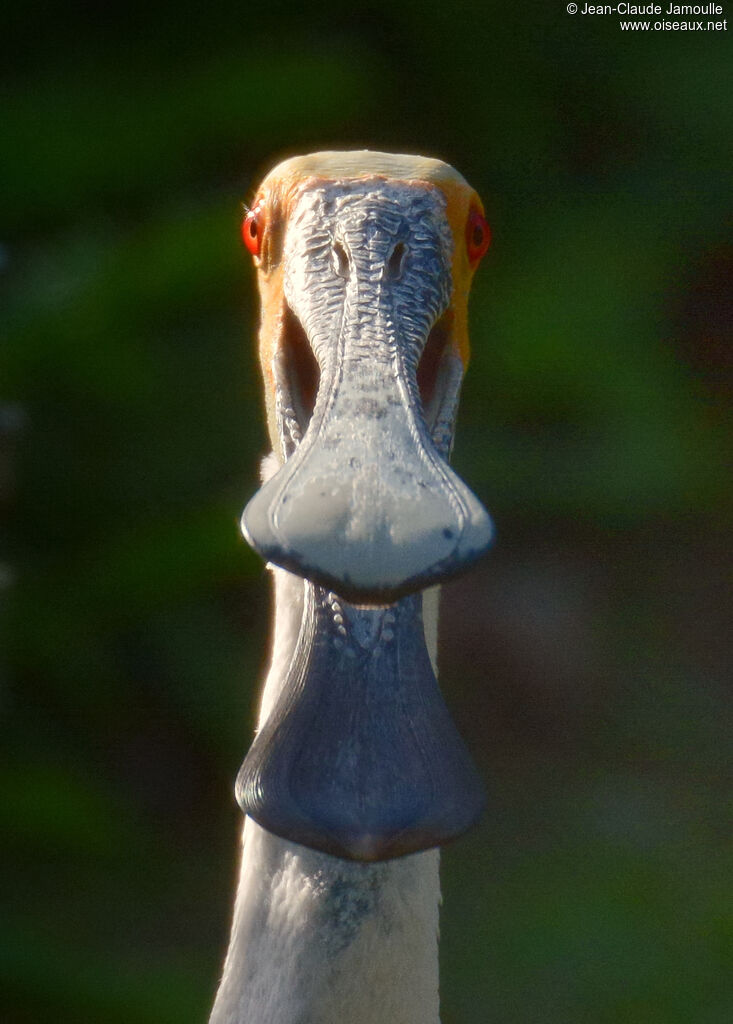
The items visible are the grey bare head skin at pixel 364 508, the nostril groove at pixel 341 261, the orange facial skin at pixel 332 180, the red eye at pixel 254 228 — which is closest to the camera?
the grey bare head skin at pixel 364 508

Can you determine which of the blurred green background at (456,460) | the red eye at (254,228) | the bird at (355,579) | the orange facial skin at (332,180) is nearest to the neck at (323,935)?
the bird at (355,579)

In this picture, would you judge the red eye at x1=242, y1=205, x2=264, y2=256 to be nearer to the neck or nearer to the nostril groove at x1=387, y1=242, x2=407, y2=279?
the nostril groove at x1=387, y1=242, x2=407, y2=279

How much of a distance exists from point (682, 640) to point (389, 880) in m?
2.80

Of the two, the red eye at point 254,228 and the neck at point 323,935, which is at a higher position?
→ the red eye at point 254,228

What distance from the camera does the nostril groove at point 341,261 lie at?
1.42 m

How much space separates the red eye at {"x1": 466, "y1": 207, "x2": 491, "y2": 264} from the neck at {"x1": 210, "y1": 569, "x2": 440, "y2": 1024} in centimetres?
45

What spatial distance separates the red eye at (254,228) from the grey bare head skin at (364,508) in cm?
6

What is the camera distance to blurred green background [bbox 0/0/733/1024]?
310 cm
